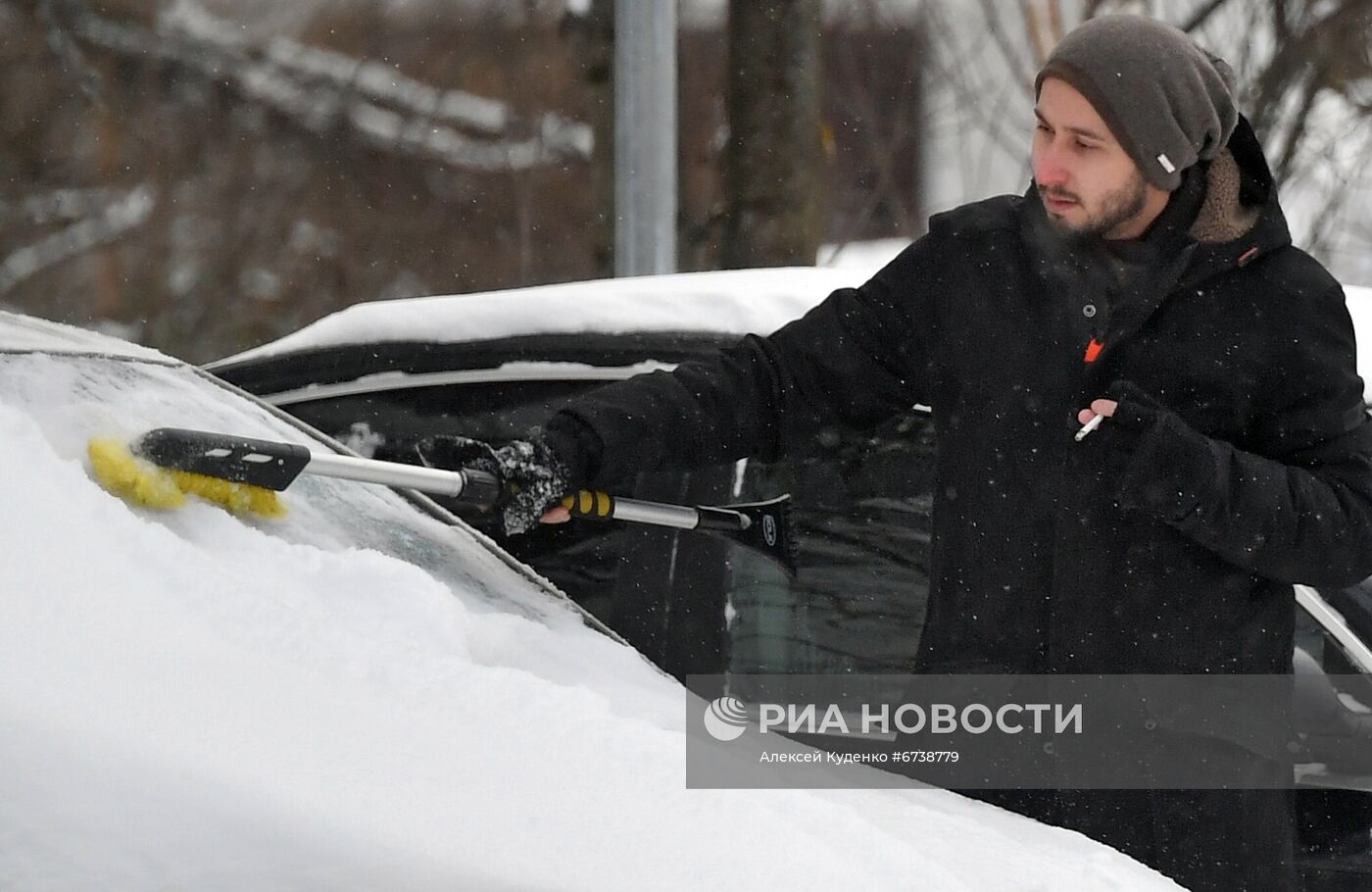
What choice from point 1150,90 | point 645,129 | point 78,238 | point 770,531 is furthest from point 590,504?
point 78,238

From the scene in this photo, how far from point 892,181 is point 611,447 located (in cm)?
913

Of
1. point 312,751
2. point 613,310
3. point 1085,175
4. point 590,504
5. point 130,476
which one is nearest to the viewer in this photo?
point 312,751

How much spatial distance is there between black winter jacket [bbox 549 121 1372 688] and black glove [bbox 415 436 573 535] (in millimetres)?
50

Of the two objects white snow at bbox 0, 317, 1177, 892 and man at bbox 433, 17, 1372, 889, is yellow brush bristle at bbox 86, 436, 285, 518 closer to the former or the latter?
white snow at bbox 0, 317, 1177, 892

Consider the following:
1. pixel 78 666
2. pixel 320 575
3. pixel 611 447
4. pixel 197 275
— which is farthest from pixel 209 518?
pixel 197 275

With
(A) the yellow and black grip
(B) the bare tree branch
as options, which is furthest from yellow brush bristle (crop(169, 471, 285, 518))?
(B) the bare tree branch

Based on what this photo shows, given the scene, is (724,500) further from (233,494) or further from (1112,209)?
(233,494)

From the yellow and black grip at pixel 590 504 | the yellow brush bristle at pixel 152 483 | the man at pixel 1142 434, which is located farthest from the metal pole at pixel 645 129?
the yellow brush bristle at pixel 152 483

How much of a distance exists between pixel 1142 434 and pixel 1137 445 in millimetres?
15

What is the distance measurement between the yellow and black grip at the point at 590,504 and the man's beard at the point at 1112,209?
78cm

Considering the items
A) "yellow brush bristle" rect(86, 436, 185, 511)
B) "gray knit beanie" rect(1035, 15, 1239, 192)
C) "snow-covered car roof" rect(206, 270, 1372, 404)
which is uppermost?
"snow-covered car roof" rect(206, 270, 1372, 404)

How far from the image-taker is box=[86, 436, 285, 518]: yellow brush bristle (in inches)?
73.9

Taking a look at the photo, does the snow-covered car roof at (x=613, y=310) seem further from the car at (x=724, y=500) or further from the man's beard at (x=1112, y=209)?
the man's beard at (x=1112, y=209)

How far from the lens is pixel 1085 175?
2.30 m
